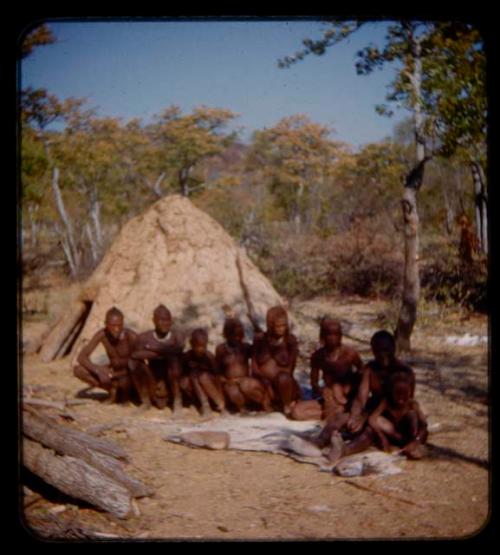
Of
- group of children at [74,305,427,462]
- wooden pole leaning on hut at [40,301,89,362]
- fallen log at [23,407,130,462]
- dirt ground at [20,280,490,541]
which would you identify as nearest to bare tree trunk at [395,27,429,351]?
dirt ground at [20,280,490,541]

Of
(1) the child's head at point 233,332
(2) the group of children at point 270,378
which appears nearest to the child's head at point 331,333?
(2) the group of children at point 270,378

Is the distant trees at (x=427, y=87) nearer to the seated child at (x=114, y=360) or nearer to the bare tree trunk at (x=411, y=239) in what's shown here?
the bare tree trunk at (x=411, y=239)

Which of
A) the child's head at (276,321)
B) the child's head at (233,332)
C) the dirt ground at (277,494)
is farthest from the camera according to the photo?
the child's head at (233,332)

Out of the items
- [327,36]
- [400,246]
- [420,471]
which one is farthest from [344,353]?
[400,246]

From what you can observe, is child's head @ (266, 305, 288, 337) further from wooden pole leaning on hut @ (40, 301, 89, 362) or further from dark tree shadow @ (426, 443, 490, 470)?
wooden pole leaning on hut @ (40, 301, 89, 362)

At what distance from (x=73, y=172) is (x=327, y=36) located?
10.5 metres

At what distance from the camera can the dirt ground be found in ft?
11.2

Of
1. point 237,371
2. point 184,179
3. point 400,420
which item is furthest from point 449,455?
point 184,179

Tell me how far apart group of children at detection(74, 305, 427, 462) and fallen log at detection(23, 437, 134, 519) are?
4.77 feet

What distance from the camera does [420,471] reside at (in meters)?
3.97

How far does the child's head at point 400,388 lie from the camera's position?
4160mm

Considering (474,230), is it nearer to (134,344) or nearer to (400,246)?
(400,246)

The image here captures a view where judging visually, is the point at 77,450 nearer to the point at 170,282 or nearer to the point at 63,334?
the point at 170,282

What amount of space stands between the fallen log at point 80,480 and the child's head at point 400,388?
179cm
